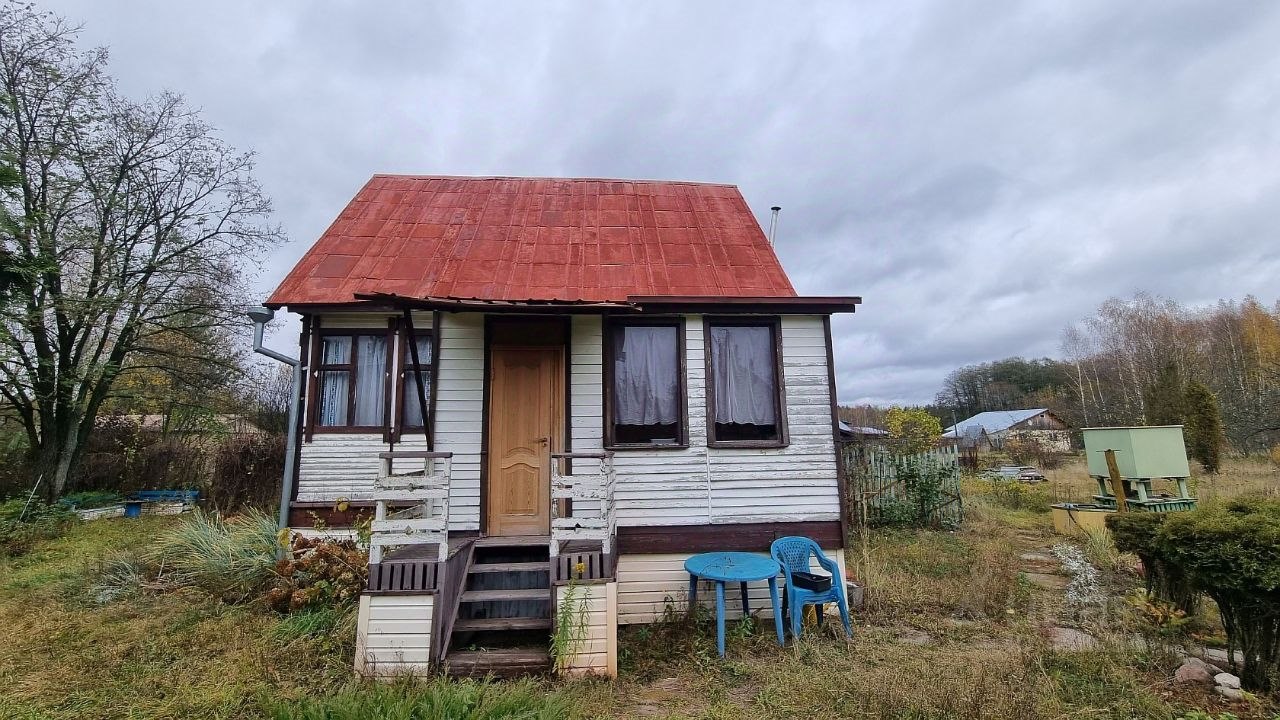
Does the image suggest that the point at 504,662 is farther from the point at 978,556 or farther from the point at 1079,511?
the point at 1079,511

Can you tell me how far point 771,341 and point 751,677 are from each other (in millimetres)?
3517

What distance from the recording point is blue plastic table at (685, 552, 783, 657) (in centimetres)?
500

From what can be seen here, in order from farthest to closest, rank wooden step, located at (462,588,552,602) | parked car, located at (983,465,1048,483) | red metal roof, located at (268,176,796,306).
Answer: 1. parked car, located at (983,465,1048,483)
2. red metal roof, located at (268,176,796,306)
3. wooden step, located at (462,588,552,602)

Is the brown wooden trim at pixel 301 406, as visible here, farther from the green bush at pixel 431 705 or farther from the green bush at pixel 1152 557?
the green bush at pixel 1152 557

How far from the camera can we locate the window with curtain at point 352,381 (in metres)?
6.79

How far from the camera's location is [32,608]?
5797 millimetres

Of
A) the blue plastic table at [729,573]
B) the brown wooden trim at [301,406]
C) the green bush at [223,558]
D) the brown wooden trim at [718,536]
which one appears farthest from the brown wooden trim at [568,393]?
the green bush at [223,558]

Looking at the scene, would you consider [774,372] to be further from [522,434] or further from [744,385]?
[522,434]

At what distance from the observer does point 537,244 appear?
7.64 m

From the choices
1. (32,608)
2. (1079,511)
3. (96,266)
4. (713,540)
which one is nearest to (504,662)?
A: (713,540)

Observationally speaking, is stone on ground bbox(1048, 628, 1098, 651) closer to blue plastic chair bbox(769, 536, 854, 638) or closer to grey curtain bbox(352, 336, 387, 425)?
blue plastic chair bbox(769, 536, 854, 638)

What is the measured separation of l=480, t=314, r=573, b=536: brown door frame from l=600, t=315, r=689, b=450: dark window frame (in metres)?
0.40

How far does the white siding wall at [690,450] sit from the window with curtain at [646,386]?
14 cm

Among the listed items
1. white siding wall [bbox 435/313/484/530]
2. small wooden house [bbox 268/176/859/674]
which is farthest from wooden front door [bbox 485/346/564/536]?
white siding wall [bbox 435/313/484/530]
